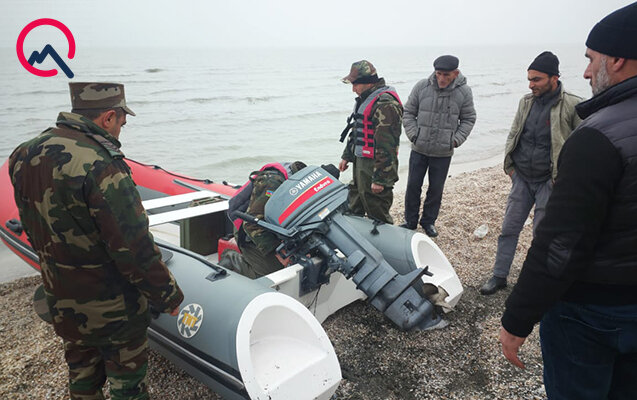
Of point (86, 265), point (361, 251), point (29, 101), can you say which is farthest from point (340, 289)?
point (29, 101)

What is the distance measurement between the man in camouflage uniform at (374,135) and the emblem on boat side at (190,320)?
176 centimetres

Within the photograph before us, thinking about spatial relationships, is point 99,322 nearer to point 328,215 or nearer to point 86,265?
point 86,265

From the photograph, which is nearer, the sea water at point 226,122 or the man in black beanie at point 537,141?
the man in black beanie at point 537,141

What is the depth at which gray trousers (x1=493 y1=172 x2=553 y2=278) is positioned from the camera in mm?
2754

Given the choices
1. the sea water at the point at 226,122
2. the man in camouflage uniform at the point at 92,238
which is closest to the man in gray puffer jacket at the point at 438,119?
the man in camouflage uniform at the point at 92,238

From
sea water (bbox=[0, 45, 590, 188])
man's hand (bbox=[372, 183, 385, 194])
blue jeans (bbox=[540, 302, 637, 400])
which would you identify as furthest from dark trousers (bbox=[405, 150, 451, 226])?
sea water (bbox=[0, 45, 590, 188])

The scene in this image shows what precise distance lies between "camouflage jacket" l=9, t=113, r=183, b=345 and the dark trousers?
283cm

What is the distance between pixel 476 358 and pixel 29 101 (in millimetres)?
18669

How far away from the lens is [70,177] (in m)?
Result: 1.33

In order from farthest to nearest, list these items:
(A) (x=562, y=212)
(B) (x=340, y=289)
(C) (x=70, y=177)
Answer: (B) (x=340, y=289) < (C) (x=70, y=177) < (A) (x=562, y=212)

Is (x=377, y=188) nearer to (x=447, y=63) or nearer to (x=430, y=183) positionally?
(x=430, y=183)

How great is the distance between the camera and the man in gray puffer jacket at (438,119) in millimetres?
3627

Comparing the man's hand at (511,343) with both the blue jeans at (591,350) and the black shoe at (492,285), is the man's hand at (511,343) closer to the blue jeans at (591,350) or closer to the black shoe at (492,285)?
the blue jeans at (591,350)

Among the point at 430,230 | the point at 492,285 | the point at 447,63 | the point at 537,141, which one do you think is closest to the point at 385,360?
the point at 492,285
